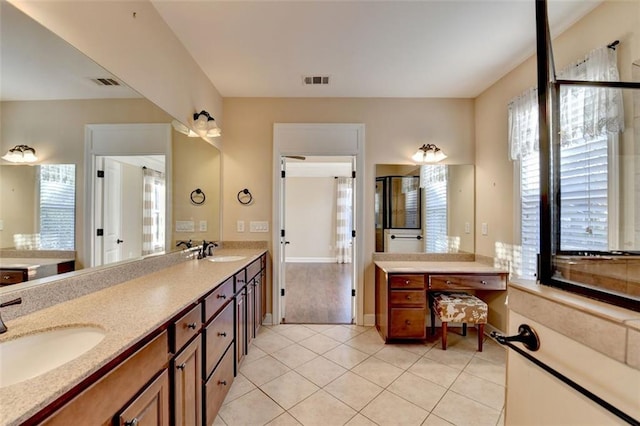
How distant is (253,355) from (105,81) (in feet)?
7.47

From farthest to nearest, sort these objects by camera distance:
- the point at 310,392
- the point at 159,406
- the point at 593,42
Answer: the point at 310,392
the point at 593,42
the point at 159,406

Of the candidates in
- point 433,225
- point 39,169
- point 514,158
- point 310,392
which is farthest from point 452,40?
point 310,392

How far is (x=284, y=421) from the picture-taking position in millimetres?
1645

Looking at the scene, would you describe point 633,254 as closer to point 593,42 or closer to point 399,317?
point 593,42

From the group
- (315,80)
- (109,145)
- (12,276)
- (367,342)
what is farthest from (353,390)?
(315,80)

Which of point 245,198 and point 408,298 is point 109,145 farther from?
point 408,298

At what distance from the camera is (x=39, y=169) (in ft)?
3.80

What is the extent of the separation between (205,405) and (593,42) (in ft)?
10.6

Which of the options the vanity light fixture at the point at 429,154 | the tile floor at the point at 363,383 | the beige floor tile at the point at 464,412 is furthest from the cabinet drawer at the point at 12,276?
the vanity light fixture at the point at 429,154

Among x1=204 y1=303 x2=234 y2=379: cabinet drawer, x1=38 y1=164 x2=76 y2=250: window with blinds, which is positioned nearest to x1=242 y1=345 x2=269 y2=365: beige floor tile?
x1=204 y1=303 x2=234 y2=379: cabinet drawer

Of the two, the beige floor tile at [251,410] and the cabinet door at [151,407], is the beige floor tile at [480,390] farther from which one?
the cabinet door at [151,407]

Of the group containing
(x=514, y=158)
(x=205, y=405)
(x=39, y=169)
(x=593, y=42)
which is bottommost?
(x=205, y=405)

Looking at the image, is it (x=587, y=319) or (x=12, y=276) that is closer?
(x=587, y=319)

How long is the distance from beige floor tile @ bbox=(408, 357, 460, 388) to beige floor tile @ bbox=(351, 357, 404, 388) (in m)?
0.15
